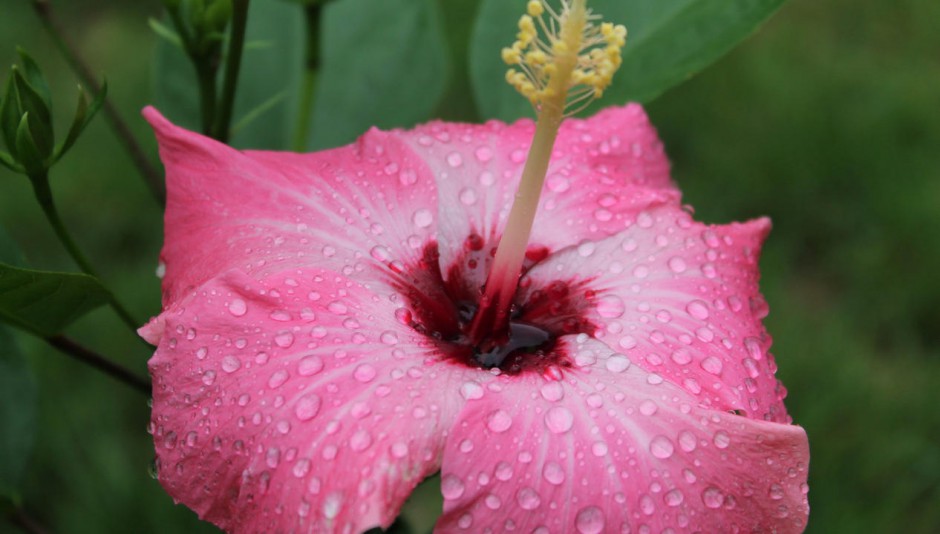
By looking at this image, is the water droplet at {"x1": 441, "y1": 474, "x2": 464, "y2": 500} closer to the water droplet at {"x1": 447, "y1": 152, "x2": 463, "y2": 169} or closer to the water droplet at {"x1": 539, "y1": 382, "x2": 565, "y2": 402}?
the water droplet at {"x1": 539, "y1": 382, "x2": 565, "y2": 402}

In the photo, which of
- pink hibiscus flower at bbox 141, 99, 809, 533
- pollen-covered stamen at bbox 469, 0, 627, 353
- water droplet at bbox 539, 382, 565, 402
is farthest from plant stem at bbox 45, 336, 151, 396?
water droplet at bbox 539, 382, 565, 402

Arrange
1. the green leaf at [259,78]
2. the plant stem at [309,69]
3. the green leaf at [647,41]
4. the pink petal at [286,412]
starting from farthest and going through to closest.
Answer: the green leaf at [259,78], the plant stem at [309,69], the green leaf at [647,41], the pink petal at [286,412]

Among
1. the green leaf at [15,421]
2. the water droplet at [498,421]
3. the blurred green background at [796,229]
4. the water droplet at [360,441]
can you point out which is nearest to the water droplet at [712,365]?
the water droplet at [498,421]

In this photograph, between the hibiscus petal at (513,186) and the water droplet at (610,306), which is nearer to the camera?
the water droplet at (610,306)

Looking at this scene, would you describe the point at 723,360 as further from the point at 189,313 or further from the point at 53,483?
the point at 53,483

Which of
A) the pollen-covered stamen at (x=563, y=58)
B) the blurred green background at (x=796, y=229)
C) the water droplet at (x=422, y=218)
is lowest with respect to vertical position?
the blurred green background at (x=796, y=229)

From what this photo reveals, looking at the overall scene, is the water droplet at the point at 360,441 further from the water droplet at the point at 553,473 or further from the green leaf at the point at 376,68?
the green leaf at the point at 376,68
